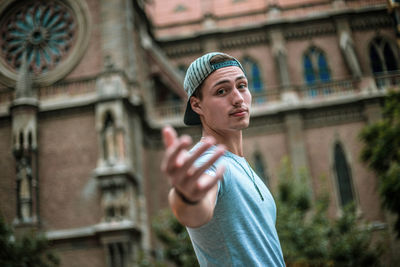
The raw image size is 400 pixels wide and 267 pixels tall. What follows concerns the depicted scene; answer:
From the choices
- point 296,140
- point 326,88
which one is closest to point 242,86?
point 296,140

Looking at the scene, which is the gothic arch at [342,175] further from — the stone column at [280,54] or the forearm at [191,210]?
the forearm at [191,210]

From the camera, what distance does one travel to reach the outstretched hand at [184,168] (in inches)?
50.6

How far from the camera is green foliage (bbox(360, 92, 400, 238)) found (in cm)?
1116

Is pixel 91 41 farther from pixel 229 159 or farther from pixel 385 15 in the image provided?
pixel 229 159

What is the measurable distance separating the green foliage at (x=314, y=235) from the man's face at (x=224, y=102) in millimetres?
9318

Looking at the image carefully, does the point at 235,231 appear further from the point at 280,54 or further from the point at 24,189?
the point at 280,54

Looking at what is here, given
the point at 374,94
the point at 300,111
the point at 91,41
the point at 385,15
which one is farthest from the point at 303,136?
the point at 91,41

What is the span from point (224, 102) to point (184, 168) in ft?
2.09

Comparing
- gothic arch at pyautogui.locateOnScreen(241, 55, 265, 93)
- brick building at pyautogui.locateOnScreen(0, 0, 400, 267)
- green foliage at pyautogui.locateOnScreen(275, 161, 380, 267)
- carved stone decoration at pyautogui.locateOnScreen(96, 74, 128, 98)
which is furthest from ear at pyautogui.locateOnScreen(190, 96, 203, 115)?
gothic arch at pyautogui.locateOnScreen(241, 55, 265, 93)

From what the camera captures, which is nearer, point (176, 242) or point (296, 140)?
point (176, 242)

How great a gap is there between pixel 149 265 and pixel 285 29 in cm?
1301

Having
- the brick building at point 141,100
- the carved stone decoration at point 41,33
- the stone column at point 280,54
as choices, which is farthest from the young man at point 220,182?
the stone column at point 280,54

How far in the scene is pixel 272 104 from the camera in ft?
63.5

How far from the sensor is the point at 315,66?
21.5 metres
